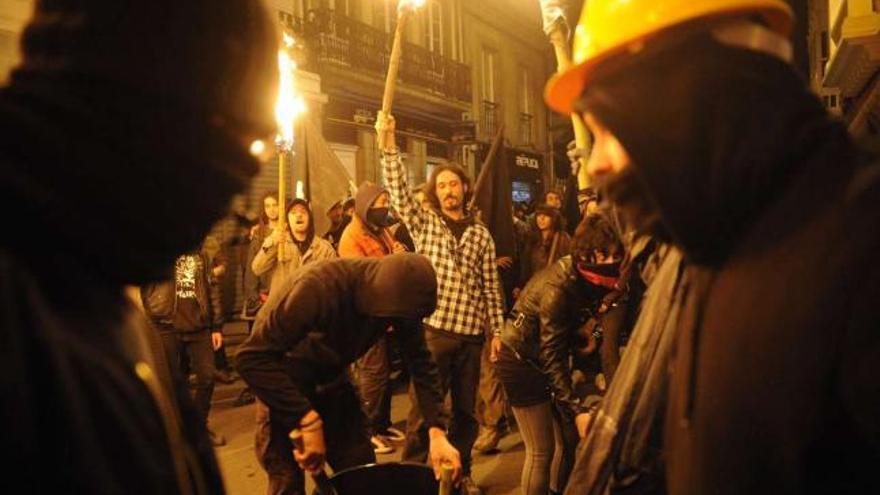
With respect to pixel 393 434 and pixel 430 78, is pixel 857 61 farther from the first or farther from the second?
pixel 430 78

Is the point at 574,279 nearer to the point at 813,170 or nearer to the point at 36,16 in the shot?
the point at 813,170

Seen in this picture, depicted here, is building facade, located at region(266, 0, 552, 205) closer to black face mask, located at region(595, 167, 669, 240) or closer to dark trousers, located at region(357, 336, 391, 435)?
dark trousers, located at region(357, 336, 391, 435)

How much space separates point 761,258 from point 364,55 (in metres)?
19.0

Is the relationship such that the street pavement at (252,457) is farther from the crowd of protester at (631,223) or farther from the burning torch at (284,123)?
the crowd of protester at (631,223)

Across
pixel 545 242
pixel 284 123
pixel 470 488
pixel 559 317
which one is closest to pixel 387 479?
pixel 559 317

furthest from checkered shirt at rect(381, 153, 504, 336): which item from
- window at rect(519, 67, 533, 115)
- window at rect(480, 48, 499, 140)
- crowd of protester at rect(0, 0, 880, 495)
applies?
window at rect(519, 67, 533, 115)

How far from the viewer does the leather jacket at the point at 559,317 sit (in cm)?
452

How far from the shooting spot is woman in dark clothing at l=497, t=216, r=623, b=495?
4.50 meters

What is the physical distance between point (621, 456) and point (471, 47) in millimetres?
25132

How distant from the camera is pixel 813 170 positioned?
4.50 ft

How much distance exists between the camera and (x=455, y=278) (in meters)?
5.87

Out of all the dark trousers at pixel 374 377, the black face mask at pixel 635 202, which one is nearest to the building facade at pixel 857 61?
the dark trousers at pixel 374 377

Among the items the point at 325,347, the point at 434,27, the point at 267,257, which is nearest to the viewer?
the point at 325,347

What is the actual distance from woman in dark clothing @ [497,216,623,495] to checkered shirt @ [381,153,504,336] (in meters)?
0.89
